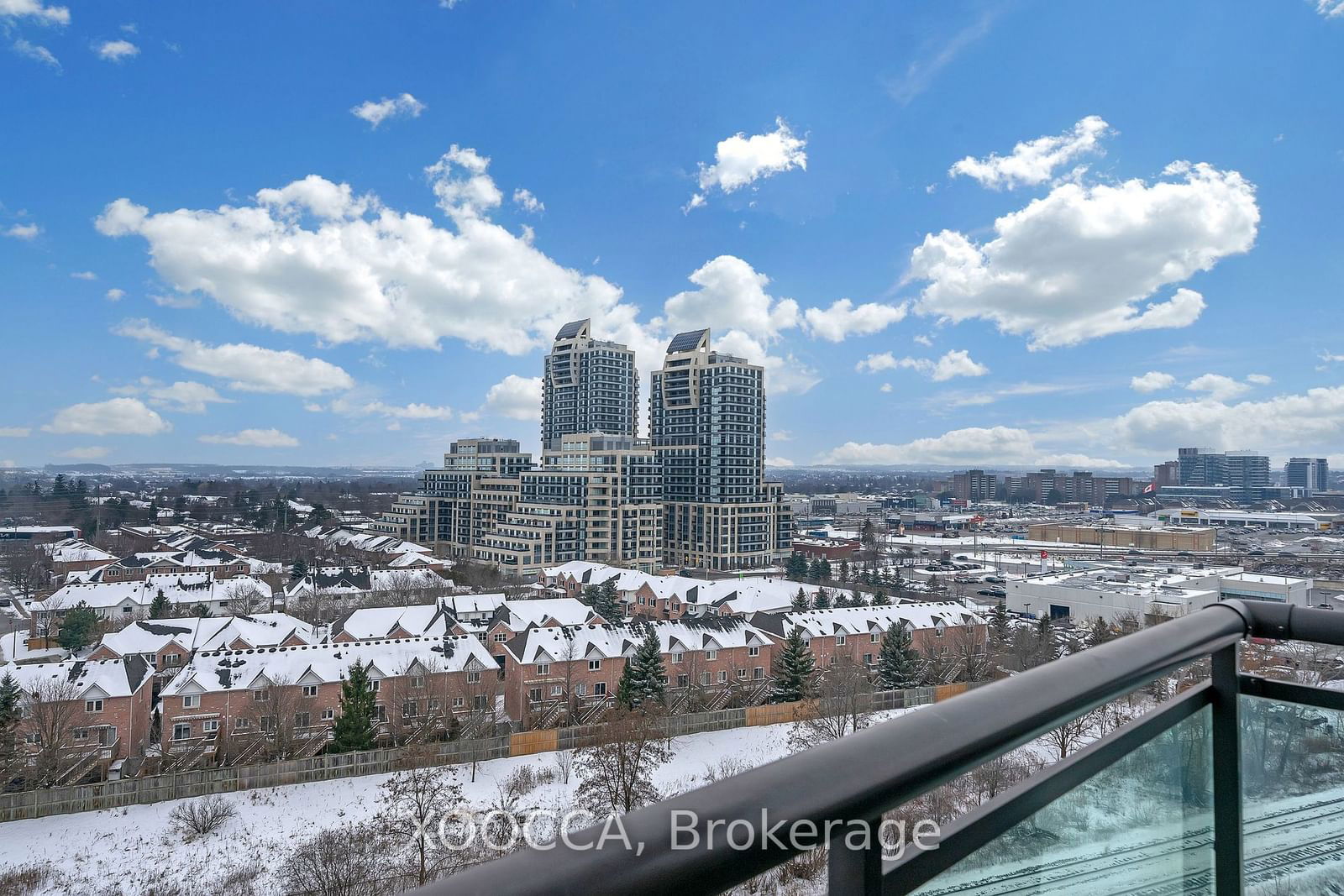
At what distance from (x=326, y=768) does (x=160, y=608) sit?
8769 mm

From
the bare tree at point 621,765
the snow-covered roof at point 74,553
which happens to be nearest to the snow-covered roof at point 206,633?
the bare tree at point 621,765

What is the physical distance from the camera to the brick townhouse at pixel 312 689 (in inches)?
325

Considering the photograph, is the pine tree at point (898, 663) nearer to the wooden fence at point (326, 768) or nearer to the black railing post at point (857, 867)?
the wooden fence at point (326, 768)

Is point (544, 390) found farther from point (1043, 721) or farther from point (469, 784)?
point (1043, 721)

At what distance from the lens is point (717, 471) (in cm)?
2447

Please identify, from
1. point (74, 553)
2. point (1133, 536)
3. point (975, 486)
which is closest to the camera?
point (74, 553)

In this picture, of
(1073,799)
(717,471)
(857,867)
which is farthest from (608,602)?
(857,867)

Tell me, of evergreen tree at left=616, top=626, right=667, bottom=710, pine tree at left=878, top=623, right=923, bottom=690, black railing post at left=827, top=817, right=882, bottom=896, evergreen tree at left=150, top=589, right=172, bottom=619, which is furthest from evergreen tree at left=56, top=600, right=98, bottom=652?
black railing post at left=827, top=817, right=882, bottom=896

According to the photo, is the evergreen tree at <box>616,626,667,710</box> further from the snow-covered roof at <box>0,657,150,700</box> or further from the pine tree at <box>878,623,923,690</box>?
the snow-covered roof at <box>0,657,150,700</box>

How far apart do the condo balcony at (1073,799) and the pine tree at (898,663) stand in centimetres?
987

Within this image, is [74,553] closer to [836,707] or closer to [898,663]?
[836,707]

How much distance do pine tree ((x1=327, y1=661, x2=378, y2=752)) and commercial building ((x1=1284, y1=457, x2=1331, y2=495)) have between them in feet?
101

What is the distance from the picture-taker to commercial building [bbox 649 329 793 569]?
23.7 meters

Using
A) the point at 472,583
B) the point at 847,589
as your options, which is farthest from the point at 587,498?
the point at 847,589
